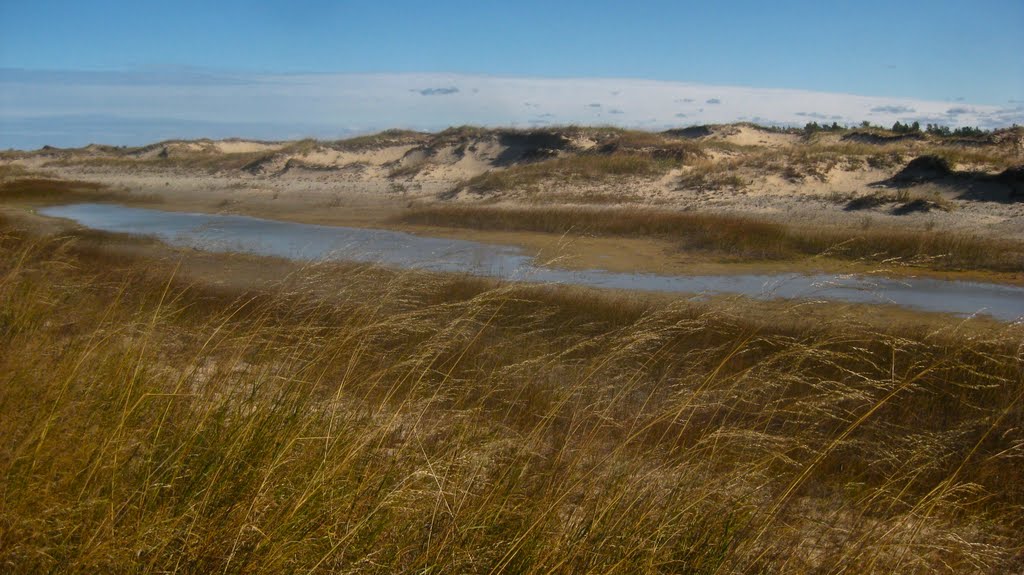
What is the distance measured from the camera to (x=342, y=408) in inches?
139

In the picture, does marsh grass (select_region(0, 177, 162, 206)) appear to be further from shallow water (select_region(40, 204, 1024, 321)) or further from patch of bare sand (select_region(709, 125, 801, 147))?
patch of bare sand (select_region(709, 125, 801, 147))

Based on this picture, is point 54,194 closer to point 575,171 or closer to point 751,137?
point 575,171

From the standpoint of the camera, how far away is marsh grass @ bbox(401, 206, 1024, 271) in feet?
44.6

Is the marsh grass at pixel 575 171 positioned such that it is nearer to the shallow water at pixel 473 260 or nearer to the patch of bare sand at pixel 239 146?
the shallow water at pixel 473 260

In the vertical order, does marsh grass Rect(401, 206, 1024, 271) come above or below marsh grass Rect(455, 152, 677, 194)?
below

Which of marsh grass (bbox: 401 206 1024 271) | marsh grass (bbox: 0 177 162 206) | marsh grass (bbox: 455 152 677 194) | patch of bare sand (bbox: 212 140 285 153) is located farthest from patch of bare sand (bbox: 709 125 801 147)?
patch of bare sand (bbox: 212 140 285 153)

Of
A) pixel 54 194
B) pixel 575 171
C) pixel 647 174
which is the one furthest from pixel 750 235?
pixel 54 194

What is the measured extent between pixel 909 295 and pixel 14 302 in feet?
38.2

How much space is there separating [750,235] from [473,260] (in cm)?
606

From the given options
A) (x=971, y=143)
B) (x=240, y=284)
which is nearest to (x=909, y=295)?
(x=240, y=284)

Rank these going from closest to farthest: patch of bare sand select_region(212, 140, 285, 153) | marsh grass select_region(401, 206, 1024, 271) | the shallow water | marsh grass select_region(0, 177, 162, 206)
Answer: the shallow water < marsh grass select_region(401, 206, 1024, 271) < marsh grass select_region(0, 177, 162, 206) < patch of bare sand select_region(212, 140, 285, 153)

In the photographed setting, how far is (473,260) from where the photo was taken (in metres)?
14.1

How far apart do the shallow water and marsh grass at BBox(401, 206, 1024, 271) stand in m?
0.79

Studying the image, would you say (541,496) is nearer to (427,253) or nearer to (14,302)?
(14,302)
